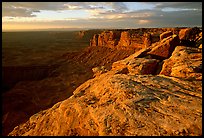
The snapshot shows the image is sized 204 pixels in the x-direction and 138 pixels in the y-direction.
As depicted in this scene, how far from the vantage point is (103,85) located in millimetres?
10531

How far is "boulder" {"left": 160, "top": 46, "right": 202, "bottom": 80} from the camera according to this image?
419 inches

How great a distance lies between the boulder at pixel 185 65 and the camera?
10.6 m

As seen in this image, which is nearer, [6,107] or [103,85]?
[103,85]

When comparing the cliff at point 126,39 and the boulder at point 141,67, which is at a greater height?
the boulder at point 141,67

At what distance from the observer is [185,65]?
36.9ft

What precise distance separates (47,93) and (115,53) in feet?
71.4

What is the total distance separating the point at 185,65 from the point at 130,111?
4942 millimetres

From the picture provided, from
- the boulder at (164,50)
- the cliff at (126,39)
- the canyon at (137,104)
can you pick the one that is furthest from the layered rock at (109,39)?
the canyon at (137,104)

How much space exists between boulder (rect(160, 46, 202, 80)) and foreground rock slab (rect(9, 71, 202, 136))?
1.06 m

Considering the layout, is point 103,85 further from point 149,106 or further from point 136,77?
point 149,106

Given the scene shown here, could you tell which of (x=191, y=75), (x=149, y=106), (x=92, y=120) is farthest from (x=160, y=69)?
(x=92, y=120)

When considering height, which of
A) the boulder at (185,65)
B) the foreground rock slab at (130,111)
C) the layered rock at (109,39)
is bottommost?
the layered rock at (109,39)

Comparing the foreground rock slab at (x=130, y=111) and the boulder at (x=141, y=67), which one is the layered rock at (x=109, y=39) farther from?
the foreground rock slab at (x=130, y=111)

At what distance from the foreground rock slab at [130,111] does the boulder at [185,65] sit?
3.47 feet
